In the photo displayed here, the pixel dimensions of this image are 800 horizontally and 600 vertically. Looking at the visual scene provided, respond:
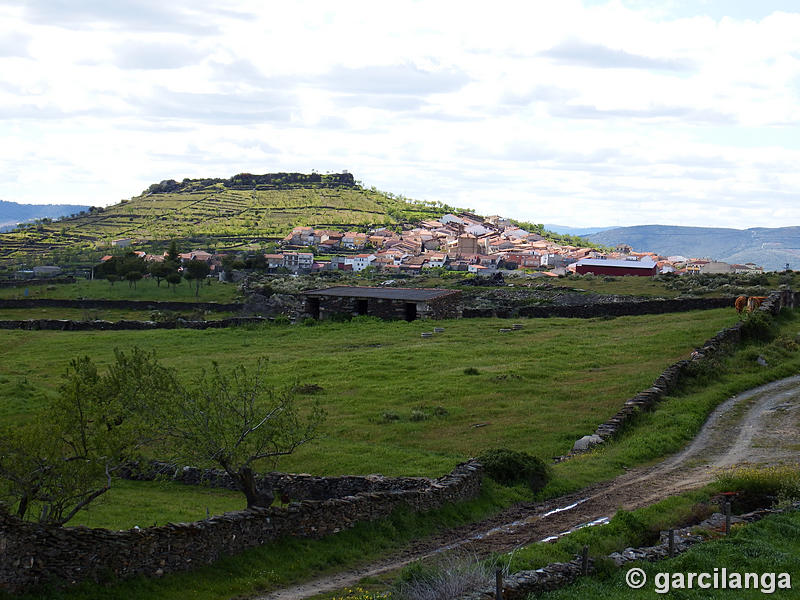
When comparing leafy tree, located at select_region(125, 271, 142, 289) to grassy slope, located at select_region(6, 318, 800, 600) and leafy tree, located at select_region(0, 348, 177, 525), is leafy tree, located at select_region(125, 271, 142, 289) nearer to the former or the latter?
leafy tree, located at select_region(0, 348, 177, 525)

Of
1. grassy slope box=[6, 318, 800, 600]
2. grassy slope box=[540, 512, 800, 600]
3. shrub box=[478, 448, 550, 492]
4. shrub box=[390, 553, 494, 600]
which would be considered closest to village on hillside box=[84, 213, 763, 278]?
grassy slope box=[6, 318, 800, 600]

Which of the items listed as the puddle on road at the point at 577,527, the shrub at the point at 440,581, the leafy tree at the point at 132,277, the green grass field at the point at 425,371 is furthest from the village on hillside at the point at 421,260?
the shrub at the point at 440,581

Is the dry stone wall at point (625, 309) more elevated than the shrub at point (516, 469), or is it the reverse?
the dry stone wall at point (625, 309)

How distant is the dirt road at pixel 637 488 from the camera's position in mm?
16578

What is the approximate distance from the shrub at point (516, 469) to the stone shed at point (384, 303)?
103 ft

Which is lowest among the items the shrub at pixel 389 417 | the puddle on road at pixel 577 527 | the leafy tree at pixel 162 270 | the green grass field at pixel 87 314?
the green grass field at pixel 87 314

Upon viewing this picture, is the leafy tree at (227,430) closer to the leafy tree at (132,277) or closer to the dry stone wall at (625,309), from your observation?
the dry stone wall at (625,309)

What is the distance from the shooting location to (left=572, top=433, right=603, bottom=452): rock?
24.8 m

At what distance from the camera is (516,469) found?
21.3 metres

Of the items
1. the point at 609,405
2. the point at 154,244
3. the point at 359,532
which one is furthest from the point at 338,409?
the point at 154,244

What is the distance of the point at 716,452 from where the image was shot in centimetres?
2350

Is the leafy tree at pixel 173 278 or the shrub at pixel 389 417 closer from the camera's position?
the shrub at pixel 389 417

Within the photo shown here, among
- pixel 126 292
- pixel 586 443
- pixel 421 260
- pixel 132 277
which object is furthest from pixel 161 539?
pixel 421 260

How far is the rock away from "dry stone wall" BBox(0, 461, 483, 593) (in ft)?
23.8
